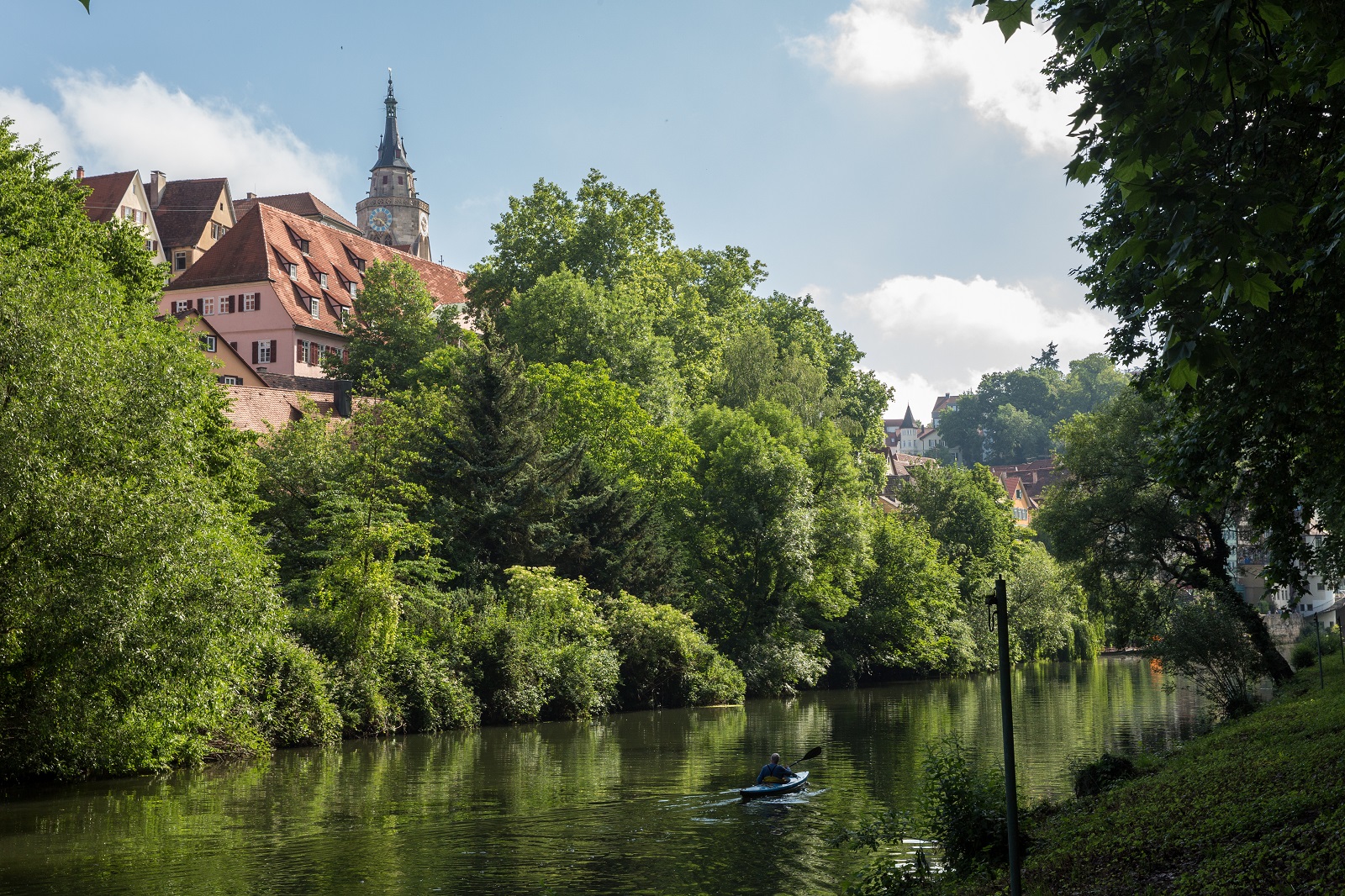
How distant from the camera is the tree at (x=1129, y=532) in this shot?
123 feet

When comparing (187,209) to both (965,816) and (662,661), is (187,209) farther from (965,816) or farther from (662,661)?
(965,816)

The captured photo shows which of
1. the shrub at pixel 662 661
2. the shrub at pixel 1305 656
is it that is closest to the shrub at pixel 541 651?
the shrub at pixel 662 661

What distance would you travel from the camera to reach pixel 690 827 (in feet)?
74.1

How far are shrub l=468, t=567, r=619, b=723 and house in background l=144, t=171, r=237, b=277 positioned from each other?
216 feet

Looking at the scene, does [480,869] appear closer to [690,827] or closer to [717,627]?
[690,827]

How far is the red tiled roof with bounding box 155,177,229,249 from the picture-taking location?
338 ft

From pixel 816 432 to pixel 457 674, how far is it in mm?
28444

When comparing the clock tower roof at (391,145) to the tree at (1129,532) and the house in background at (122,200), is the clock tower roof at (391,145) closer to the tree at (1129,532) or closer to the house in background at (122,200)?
the house in background at (122,200)

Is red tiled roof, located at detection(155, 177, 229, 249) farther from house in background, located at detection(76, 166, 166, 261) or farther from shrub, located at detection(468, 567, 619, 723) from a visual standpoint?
shrub, located at detection(468, 567, 619, 723)

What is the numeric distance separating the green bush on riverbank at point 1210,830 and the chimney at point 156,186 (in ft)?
352

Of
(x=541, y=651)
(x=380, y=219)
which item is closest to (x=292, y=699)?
(x=541, y=651)

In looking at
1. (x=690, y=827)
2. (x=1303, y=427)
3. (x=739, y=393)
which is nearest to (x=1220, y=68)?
(x=1303, y=427)

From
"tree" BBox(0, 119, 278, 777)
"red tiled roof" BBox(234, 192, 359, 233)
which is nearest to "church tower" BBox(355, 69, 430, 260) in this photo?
"red tiled roof" BBox(234, 192, 359, 233)

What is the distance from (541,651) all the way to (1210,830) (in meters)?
32.7
